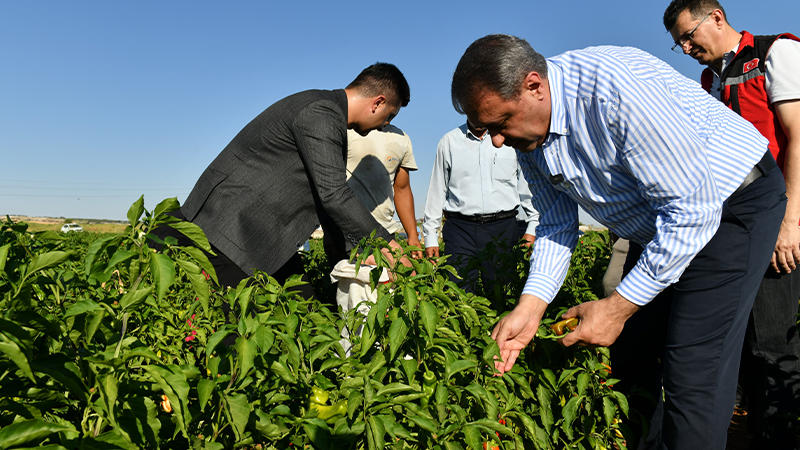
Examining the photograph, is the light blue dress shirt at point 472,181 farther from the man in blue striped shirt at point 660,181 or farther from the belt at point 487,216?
the man in blue striped shirt at point 660,181

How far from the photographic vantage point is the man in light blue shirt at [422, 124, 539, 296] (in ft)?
14.6

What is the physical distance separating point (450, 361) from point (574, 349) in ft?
2.42

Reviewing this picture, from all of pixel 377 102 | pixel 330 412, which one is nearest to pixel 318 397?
pixel 330 412

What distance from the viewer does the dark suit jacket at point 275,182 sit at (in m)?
2.61

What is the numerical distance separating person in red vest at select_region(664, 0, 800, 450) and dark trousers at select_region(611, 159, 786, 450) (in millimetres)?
461

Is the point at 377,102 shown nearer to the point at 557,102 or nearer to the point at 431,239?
the point at 557,102

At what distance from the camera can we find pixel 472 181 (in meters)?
4.48

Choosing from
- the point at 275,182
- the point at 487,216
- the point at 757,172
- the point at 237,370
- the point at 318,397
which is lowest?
the point at 487,216

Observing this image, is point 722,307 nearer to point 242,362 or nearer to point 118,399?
point 242,362

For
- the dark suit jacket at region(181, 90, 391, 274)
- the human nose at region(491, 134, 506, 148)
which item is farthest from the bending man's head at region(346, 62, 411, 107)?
the human nose at region(491, 134, 506, 148)

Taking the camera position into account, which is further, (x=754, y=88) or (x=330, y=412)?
(x=754, y=88)

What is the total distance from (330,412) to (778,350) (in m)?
1.89

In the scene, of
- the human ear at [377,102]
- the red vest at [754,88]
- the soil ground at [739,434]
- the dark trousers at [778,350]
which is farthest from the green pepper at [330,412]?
the soil ground at [739,434]

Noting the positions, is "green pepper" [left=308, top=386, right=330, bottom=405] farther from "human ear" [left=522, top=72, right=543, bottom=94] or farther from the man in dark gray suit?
the man in dark gray suit
